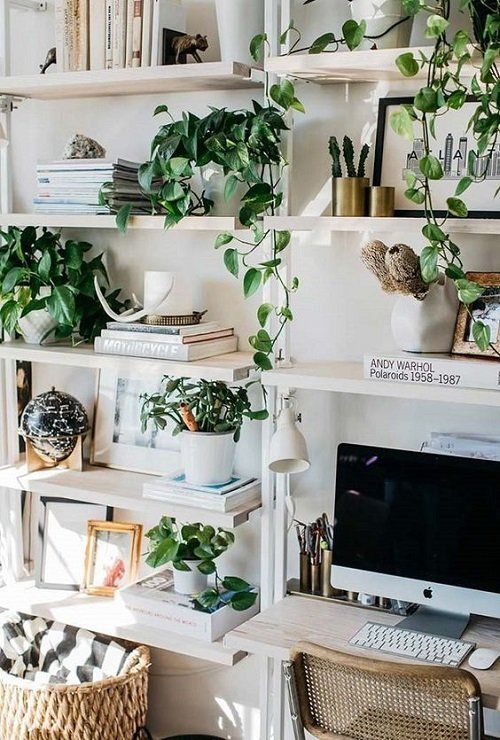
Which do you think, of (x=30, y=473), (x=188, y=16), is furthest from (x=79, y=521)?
(x=188, y=16)

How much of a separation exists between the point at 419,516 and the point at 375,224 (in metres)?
0.60

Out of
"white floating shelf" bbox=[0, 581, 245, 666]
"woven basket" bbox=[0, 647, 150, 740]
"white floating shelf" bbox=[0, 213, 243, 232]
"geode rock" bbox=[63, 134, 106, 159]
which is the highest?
"geode rock" bbox=[63, 134, 106, 159]

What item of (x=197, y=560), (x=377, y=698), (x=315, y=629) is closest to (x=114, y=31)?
(x=197, y=560)

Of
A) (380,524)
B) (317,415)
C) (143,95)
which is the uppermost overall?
(143,95)

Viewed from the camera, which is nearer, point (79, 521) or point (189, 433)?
point (189, 433)

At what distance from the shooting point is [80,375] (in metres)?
2.88

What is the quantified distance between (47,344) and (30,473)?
346 mm

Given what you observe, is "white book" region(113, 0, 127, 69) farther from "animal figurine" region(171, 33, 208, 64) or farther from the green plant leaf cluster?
the green plant leaf cluster

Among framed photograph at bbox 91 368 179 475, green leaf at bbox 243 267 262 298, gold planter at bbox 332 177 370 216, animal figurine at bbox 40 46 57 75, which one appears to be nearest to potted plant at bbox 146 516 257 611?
framed photograph at bbox 91 368 179 475

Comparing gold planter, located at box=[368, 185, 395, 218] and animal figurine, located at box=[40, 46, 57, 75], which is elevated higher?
animal figurine, located at box=[40, 46, 57, 75]

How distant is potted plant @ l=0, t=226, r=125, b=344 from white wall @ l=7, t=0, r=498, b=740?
0.38ft

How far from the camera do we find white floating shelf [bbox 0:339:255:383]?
234 centimetres

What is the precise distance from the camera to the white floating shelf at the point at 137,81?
2260 millimetres

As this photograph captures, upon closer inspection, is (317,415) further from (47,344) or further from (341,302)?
(47,344)
